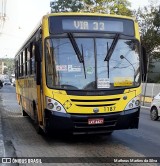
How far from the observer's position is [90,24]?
10023 millimetres

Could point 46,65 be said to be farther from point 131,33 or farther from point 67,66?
point 131,33

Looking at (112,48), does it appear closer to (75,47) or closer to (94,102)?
(75,47)

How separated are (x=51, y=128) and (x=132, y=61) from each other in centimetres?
261

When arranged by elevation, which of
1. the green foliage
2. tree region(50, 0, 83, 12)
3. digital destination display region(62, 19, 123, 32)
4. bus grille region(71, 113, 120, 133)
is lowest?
bus grille region(71, 113, 120, 133)

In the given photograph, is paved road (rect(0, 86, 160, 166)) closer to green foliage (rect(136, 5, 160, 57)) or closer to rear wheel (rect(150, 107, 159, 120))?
rear wheel (rect(150, 107, 159, 120))

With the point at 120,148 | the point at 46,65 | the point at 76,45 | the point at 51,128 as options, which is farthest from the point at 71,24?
the point at 120,148

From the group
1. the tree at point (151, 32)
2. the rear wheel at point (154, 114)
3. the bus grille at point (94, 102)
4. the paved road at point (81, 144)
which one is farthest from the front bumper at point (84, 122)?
the tree at point (151, 32)

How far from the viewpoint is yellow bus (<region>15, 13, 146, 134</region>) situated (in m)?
9.44

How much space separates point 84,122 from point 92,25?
94.9 inches

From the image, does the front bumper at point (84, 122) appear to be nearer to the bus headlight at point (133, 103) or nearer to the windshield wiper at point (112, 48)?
the bus headlight at point (133, 103)

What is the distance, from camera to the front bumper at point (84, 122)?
9359 mm

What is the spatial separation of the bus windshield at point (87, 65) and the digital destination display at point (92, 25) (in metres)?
0.25

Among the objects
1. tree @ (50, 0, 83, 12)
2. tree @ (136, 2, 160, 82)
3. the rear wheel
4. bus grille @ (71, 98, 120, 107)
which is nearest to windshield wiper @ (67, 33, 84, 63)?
bus grille @ (71, 98, 120, 107)

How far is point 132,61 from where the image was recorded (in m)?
10.1
